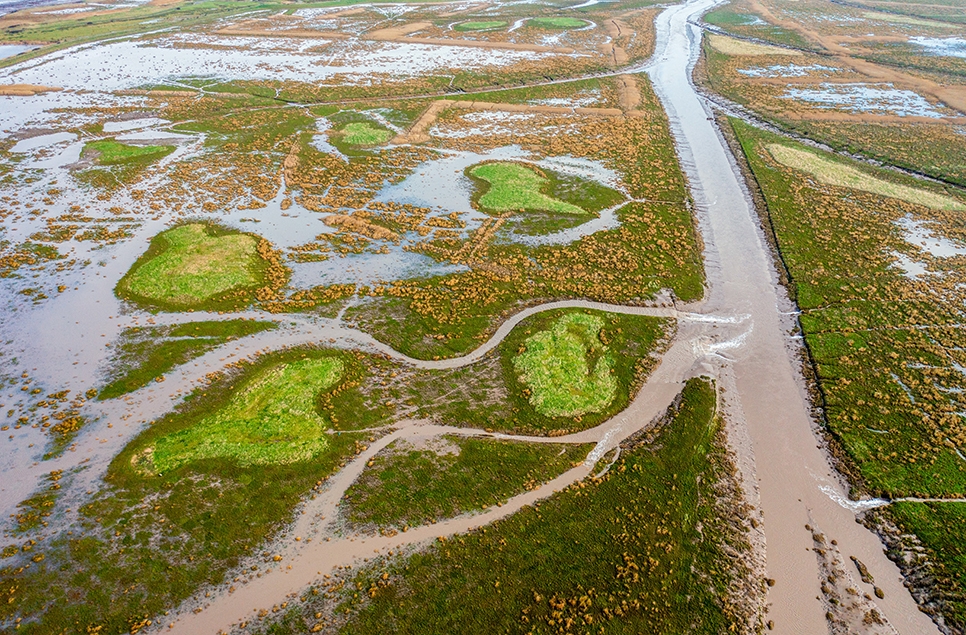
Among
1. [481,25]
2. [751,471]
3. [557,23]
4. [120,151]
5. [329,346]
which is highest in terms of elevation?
[481,25]

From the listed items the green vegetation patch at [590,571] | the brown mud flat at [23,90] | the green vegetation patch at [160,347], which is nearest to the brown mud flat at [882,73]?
the green vegetation patch at [590,571]

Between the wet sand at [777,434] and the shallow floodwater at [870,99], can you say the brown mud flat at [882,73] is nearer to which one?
the shallow floodwater at [870,99]

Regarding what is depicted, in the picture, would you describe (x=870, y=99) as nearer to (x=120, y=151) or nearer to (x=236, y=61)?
(x=120, y=151)

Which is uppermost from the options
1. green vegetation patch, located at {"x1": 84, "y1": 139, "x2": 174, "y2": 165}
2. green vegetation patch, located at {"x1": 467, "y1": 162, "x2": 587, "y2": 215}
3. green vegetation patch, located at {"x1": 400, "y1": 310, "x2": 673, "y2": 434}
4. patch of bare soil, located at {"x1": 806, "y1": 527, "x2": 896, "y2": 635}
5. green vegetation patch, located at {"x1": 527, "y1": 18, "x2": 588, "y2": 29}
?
green vegetation patch, located at {"x1": 527, "y1": 18, "x2": 588, "y2": 29}

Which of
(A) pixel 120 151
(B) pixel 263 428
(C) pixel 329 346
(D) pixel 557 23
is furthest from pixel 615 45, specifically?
(B) pixel 263 428

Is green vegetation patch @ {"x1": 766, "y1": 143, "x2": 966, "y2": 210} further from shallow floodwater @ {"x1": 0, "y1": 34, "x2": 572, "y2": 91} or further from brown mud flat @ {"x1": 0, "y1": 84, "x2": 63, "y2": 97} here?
brown mud flat @ {"x1": 0, "y1": 84, "x2": 63, "y2": 97}

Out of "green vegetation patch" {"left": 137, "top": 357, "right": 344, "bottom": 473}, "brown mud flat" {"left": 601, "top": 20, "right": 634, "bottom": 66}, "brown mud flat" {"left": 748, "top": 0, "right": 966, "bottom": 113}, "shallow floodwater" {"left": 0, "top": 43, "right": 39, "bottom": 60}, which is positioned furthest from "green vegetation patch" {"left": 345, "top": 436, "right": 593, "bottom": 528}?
"shallow floodwater" {"left": 0, "top": 43, "right": 39, "bottom": 60}
